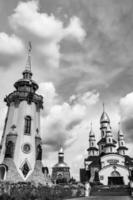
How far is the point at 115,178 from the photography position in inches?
2240

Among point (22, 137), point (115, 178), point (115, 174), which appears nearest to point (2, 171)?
point (22, 137)

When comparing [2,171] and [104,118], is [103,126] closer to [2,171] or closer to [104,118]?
[104,118]

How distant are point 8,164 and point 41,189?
8.95 meters

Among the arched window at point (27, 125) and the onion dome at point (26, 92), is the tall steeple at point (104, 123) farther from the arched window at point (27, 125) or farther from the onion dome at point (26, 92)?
the arched window at point (27, 125)

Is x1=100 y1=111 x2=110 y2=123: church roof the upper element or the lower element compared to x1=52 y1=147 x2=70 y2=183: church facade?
upper

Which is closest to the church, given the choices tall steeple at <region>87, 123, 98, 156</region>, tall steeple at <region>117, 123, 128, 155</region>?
tall steeple at <region>117, 123, 128, 155</region>

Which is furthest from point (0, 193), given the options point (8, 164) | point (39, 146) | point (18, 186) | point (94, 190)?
point (94, 190)

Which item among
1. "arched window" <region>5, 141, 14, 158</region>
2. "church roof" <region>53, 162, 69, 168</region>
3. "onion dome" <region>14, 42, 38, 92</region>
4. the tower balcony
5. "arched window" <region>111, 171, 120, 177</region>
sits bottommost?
"arched window" <region>111, 171, 120, 177</region>

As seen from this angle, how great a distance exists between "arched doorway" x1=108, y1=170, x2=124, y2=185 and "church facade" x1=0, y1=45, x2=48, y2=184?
A: 91.8 feet

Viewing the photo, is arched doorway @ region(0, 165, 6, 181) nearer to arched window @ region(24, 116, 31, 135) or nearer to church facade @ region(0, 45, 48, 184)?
church facade @ region(0, 45, 48, 184)

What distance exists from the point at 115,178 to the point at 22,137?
113ft

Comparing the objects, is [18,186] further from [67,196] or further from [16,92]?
[16,92]

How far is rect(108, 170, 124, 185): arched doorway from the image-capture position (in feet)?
185

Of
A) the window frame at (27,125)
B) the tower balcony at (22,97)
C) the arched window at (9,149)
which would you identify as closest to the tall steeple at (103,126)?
the tower balcony at (22,97)
